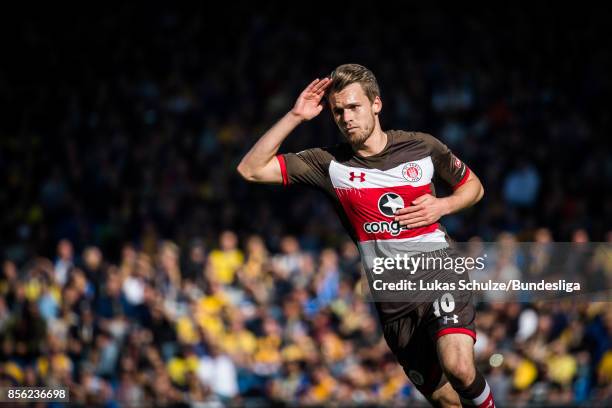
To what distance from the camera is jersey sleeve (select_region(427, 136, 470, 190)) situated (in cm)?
790

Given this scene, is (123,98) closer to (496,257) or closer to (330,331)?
(330,331)

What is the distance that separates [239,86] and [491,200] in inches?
244

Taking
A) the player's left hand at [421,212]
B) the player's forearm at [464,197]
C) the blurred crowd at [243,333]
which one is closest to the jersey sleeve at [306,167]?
the player's left hand at [421,212]

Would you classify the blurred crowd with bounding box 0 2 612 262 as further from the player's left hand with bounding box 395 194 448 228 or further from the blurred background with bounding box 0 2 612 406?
the player's left hand with bounding box 395 194 448 228

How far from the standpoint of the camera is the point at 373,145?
25.7ft

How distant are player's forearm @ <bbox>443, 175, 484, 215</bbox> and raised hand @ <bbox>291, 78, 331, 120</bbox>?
3.75 feet

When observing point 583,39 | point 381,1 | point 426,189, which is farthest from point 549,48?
point 426,189

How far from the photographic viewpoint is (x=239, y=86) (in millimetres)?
20234

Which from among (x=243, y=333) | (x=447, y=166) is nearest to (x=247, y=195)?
(x=243, y=333)

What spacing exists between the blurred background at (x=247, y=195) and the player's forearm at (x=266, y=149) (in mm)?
5585

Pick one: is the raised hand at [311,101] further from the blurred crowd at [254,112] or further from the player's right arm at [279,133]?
the blurred crowd at [254,112]

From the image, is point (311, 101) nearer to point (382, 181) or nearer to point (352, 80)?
point (352, 80)

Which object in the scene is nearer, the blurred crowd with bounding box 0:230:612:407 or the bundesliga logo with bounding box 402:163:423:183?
the bundesliga logo with bounding box 402:163:423:183

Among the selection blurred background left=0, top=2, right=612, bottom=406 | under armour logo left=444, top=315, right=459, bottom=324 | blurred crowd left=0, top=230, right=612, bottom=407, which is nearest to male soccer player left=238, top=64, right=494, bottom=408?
under armour logo left=444, top=315, right=459, bottom=324
